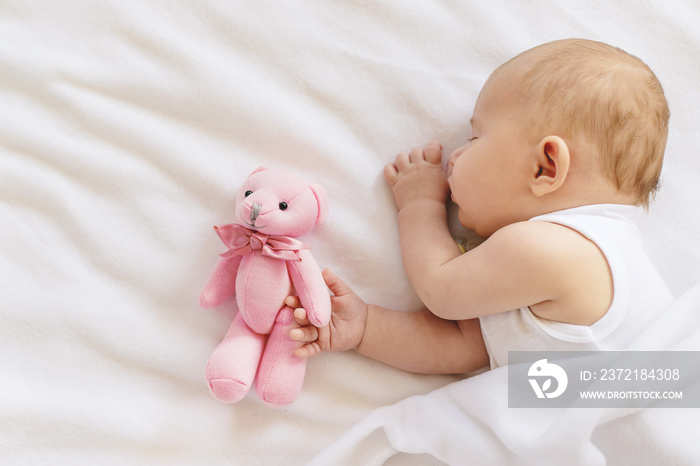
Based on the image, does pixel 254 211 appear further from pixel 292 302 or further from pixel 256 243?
pixel 292 302

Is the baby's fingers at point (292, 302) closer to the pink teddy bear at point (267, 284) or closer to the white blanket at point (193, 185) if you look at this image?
the pink teddy bear at point (267, 284)

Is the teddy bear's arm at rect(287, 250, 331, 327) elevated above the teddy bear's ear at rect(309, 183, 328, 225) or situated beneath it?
situated beneath

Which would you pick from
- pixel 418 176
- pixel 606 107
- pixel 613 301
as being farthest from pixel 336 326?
pixel 606 107

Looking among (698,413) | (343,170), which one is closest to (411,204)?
(343,170)

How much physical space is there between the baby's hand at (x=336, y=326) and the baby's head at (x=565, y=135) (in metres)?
0.27

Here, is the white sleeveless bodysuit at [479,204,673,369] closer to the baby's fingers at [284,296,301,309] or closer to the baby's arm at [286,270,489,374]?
the baby's arm at [286,270,489,374]

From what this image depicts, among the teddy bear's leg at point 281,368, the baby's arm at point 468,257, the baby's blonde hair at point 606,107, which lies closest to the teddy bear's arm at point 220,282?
the teddy bear's leg at point 281,368

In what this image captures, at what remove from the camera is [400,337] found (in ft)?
3.52

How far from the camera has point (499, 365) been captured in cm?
106

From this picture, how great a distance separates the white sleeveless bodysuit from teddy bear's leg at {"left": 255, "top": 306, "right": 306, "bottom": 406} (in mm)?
362

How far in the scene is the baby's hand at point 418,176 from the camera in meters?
1.10

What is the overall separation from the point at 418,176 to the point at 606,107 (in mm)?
333

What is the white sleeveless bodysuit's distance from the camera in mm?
940

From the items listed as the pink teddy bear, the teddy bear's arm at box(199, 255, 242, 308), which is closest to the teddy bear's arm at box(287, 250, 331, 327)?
the pink teddy bear
